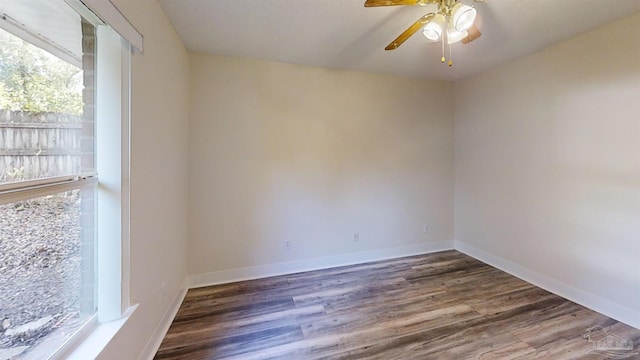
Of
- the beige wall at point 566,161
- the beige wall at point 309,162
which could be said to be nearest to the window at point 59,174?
the beige wall at point 309,162

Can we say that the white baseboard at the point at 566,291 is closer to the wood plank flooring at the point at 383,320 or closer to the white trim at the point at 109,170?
the wood plank flooring at the point at 383,320

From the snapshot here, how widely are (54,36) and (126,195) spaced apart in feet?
2.65

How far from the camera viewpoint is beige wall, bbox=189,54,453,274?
110 inches

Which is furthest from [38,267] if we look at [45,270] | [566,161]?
[566,161]

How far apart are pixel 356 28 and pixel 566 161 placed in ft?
8.07

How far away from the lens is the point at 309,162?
3127mm

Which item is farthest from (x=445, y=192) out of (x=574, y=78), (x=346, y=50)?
(x=346, y=50)

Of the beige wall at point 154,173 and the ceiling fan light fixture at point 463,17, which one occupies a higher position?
the ceiling fan light fixture at point 463,17

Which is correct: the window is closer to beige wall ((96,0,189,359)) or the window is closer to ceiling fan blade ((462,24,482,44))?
beige wall ((96,0,189,359))

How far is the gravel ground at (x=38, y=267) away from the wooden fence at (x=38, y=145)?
0.12 meters

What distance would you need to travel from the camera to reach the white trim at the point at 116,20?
1.17 metres

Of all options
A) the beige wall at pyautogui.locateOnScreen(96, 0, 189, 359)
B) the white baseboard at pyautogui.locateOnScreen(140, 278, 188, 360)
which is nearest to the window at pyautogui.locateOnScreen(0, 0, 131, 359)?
the beige wall at pyautogui.locateOnScreen(96, 0, 189, 359)

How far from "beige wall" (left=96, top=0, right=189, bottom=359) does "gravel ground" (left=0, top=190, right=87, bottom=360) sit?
283 mm

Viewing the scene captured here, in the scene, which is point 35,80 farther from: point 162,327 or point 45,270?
point 162,327
